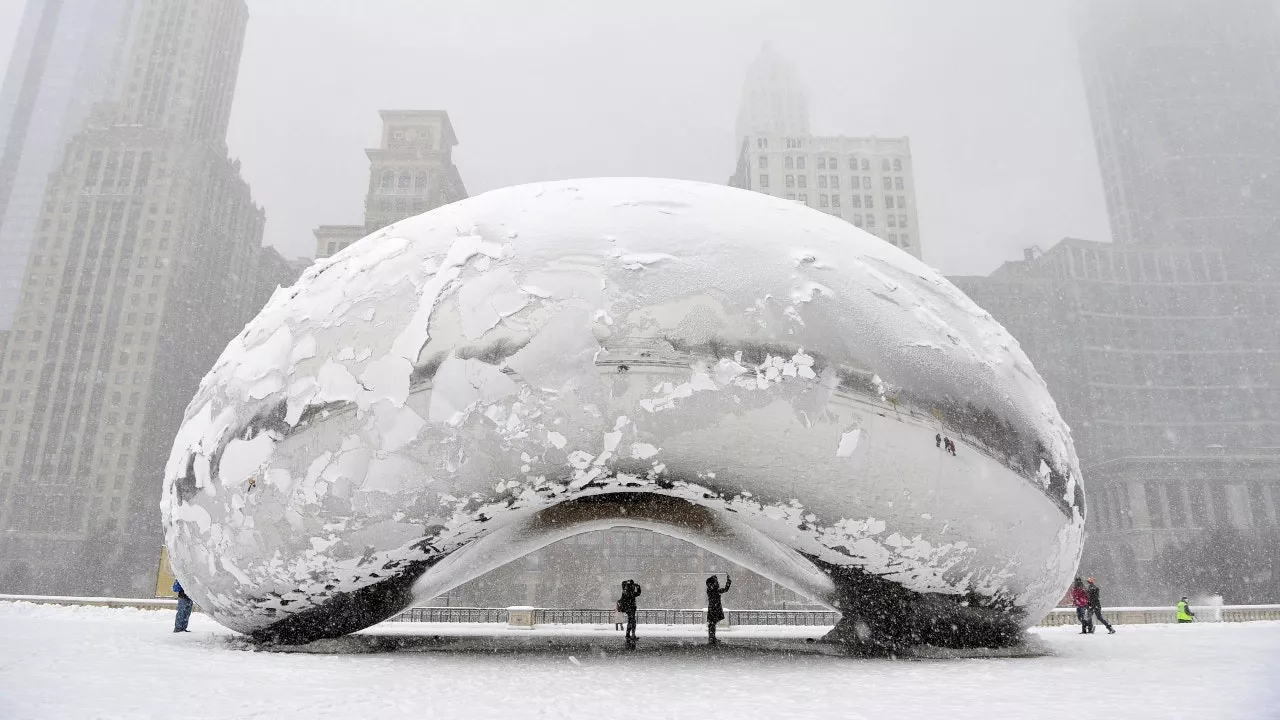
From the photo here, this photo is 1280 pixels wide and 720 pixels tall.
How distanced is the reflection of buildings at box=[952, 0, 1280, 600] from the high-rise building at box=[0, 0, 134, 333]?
115 metres

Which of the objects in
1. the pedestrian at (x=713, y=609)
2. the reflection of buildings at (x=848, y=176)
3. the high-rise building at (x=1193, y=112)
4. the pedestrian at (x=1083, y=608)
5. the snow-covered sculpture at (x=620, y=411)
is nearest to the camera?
the snow-covered sculpture at (x=620, y=411)

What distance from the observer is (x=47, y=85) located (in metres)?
112

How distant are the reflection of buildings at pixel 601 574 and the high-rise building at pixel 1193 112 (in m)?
90.9

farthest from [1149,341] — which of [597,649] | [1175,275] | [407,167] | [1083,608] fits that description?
[597,649]

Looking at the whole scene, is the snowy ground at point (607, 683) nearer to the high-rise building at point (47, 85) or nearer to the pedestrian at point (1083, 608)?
the pedestrian at point (1083, 608)

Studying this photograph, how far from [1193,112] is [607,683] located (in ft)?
446

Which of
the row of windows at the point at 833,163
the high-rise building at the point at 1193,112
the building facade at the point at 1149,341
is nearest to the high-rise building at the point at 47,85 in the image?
the row of windows at the point at 833,163

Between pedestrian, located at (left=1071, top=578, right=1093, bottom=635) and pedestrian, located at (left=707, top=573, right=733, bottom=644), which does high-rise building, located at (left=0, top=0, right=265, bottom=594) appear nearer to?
pedestrian, located at (left=707, top=573, right=733, bottom=644)

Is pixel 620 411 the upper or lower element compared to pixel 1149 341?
lower

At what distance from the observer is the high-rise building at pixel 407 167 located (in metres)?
90.8

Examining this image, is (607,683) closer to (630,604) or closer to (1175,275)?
(630,604)

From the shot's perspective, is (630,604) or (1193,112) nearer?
(630,604)

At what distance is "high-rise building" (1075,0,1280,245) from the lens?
107 metres

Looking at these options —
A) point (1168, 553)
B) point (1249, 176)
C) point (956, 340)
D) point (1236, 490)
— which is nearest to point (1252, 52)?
point (1249, 176)
